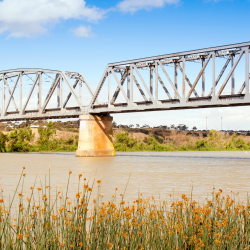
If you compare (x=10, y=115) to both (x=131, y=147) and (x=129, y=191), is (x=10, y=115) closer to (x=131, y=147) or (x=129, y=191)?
(x=131, y=147)

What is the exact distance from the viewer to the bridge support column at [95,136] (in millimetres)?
45438

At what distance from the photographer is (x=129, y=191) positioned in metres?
13.8

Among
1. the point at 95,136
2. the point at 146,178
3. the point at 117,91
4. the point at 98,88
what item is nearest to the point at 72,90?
the point at 98,88

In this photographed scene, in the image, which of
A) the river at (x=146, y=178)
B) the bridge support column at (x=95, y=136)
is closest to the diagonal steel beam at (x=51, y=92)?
the bridge support column at (x=95, y=136)

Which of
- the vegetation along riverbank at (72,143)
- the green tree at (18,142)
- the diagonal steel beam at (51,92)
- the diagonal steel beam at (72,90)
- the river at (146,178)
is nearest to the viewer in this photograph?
the river at (146,178)

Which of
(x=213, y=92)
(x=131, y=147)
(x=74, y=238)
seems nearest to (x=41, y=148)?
(x=131, y=147)

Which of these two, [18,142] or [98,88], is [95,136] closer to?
[98,88]

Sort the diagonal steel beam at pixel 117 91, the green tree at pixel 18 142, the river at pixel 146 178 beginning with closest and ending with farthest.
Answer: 1. the river at pixel 146 178
2. the diagonal steel beam at pixel 117 91
3. the green tree at pixel 18 142

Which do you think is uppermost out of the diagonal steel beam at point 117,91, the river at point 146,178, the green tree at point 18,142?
the diagonal steel beam at point 117,91

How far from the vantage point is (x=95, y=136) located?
46062mm

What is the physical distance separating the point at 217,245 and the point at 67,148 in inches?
2429

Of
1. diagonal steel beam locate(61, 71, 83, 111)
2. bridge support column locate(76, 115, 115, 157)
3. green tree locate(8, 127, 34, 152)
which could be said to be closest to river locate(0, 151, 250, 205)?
bridge support column locate(76, 115, 115, 157)

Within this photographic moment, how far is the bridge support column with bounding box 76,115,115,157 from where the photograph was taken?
45438 mm

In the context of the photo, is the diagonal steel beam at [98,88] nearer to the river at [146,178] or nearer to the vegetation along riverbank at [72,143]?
the vegetation along riverbank at [72,143]
